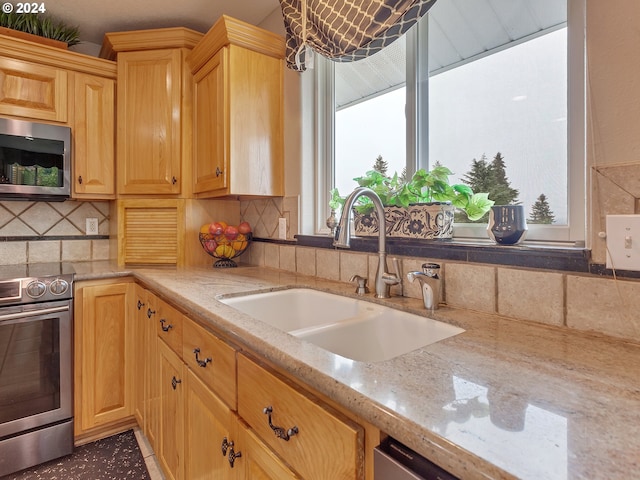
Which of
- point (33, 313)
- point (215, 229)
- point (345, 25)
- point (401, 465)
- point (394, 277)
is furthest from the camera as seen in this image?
point (215, 229)

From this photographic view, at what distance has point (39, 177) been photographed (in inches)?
76.7

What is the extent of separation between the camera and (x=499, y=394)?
1.80ft

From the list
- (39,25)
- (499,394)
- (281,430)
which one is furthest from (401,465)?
(39,25)

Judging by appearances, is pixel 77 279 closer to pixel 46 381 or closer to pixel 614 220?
pixel 46 381

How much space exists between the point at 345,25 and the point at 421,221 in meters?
0.77

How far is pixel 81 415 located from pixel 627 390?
85.2 inches

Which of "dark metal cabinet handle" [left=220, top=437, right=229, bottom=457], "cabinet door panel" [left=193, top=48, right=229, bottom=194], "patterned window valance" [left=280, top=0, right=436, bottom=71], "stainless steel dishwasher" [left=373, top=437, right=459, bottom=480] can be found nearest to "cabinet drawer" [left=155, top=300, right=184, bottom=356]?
"dark metal cabinet handle" [left=220, top=437, right=229, bottom=457]

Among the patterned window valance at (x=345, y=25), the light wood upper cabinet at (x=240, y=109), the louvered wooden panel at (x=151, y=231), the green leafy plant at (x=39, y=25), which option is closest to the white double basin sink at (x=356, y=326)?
the light wood upper cabinet at (x=240, y=109)

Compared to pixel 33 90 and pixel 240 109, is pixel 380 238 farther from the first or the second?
pixel 33 90

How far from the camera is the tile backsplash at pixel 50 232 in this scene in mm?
2160

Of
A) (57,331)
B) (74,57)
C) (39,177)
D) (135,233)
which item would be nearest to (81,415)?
(57,331)

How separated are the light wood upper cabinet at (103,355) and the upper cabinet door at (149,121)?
2.05 feet

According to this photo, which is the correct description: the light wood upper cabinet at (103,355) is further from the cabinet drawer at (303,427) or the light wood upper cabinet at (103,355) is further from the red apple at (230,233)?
the cabinet drawer at (303,427)

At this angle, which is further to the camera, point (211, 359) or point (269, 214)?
point (269, 214)
